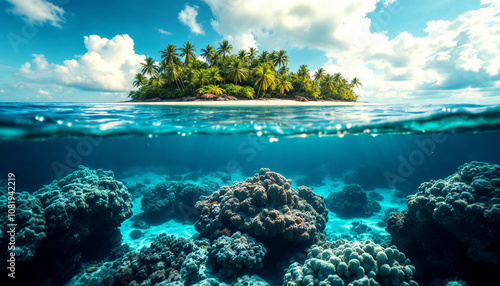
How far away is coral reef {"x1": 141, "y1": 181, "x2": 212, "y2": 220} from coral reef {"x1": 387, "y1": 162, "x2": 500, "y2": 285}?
1540 cm

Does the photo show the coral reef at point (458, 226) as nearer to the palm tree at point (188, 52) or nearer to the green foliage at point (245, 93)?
the green foliage at point (245, 93)

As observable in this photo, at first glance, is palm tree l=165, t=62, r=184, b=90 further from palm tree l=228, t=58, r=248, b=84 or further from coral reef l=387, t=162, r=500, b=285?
coral reef l=387, t=162, r=500, b=285

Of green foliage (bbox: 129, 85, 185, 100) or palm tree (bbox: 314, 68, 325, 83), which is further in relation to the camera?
palm tree (bbox: 314, 68, 325, 83)

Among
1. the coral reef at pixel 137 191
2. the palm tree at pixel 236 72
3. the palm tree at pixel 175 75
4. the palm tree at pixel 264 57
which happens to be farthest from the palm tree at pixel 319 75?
the coral reef at pixel 137 191

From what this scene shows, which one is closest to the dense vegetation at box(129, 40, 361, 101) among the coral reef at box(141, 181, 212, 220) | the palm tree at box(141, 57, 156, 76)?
the palm tree at box(141, 57, 156, 76)

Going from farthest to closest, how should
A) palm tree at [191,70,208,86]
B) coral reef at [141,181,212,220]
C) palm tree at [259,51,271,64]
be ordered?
palm tree at [259,51,271,64] < palm tree at [191,70,208,86] < coral reef at [141,181,212,220]

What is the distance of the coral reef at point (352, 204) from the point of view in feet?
60.4

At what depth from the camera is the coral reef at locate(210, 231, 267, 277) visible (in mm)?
8258

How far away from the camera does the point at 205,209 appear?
12484 mm

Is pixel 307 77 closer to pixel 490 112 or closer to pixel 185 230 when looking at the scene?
pixel 490 112

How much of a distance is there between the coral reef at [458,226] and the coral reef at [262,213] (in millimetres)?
4917

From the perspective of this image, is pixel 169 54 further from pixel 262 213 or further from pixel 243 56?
pixel 262 213

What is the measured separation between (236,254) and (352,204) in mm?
14947

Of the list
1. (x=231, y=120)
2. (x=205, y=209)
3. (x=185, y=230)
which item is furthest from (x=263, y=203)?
(x=185, y=230)
